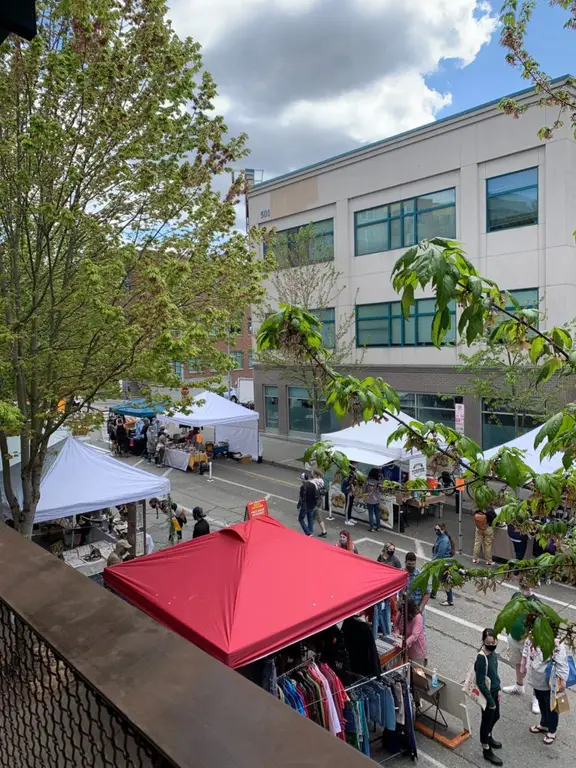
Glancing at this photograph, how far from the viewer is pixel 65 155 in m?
7.58

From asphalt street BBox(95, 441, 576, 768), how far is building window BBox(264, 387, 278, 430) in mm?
7942

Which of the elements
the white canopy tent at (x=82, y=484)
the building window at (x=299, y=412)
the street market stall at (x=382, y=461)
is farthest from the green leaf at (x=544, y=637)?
the building window at (x=299, y=412)

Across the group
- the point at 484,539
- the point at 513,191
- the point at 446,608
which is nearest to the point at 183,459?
the point at 484,539

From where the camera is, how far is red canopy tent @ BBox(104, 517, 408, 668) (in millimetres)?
5730

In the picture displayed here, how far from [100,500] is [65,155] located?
246 inches

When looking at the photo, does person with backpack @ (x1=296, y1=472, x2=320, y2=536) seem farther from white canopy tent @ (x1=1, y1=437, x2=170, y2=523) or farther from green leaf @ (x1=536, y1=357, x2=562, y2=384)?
green leaf @ (x1=536, y1=357, x2=562, y2=384)

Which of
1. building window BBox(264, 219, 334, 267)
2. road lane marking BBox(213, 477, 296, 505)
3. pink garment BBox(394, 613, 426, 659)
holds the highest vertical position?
building window BBox(264, 219, 334, 267)

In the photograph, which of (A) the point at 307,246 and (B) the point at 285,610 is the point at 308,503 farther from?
(A) the point at 307,246

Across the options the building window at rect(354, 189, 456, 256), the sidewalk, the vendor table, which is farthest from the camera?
the sidewalk

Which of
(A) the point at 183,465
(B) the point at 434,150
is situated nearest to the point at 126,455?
(A) the point at 183,465

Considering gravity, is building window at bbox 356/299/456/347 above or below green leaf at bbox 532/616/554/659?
above

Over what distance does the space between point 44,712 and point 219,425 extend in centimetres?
2089

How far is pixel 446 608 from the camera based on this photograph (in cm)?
1025

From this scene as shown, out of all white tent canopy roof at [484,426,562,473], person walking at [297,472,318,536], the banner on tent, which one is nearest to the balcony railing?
white tent canopy roof at [484,426,562,473]
